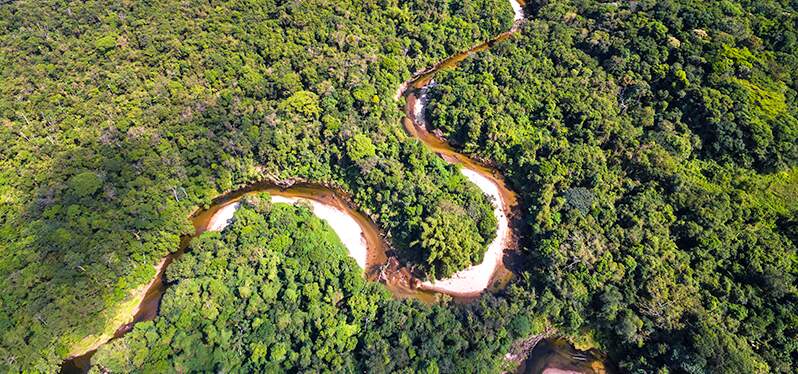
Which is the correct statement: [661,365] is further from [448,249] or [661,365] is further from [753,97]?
[753,97]

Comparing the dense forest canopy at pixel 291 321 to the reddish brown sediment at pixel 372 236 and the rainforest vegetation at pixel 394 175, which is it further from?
the reddish brown sediment at pixel 372 236

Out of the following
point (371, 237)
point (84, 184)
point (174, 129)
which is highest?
point (174, 129)

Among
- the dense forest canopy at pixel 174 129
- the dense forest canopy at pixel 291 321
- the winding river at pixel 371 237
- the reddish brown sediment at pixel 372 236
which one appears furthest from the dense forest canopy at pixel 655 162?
the dense forest canopy at pixel 291 321

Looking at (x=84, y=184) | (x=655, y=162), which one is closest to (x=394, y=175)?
(x=655, y=162)

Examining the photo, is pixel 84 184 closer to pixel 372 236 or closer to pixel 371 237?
pixel 371 237

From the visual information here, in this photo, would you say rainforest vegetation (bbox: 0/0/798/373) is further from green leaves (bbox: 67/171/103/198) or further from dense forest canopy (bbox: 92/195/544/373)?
green leaves (bbox: 67/171/103/198)
